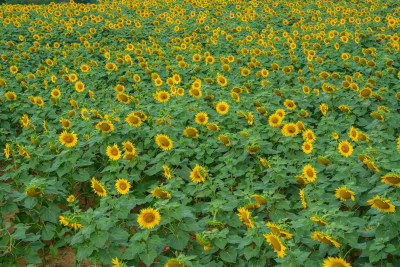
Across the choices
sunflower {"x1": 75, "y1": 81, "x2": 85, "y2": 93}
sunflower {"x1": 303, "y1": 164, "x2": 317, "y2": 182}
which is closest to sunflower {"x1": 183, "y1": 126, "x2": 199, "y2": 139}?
sunflower {"x1": 303, "y1": 164, "x2": 317, "y2": 182}

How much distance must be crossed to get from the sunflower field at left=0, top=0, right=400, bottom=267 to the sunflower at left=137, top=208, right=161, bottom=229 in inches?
0.4

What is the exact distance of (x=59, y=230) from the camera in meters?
3.44

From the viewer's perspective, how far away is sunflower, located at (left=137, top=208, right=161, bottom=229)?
2525 millimetres

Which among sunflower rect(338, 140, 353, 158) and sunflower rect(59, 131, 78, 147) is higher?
sunflower rect(338, 140, 353, 158)

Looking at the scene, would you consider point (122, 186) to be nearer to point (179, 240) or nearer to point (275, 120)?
point (179, 240)

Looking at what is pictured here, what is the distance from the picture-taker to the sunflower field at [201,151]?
2.59 m

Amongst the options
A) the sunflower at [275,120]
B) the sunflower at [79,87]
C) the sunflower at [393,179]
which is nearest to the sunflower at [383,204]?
the sunflower at [393,179]

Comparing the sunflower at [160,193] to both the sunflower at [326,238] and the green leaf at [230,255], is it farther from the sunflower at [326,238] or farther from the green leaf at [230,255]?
the sunflower at [326,238]

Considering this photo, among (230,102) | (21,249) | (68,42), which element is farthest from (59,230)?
(68,42)

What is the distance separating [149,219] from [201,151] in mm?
1545

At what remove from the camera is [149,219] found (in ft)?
8.33

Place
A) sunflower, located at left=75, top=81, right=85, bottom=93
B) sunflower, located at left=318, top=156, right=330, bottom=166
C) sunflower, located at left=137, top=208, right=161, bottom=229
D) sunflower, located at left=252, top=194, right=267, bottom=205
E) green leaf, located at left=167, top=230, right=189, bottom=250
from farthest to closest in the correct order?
1. sunflower, located at left=75, top=81, right=85, bottom=93
2. sunflower, located at left=318, top=156, right=330, bottom=166
3. sunflower, located at left=252, top=194, right=267, bottom=205
4. green leaf, located at left=167, top=230, right=189, bottom=250
5. sunflower, located at left=137, top=208, right=161, bottom=229

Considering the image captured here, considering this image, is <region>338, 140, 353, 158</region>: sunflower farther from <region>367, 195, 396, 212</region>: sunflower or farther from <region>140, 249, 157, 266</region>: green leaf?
<region>140, 249, 157, 266</region>: green leaf

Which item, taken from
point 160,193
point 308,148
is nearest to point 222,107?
point 308,148
